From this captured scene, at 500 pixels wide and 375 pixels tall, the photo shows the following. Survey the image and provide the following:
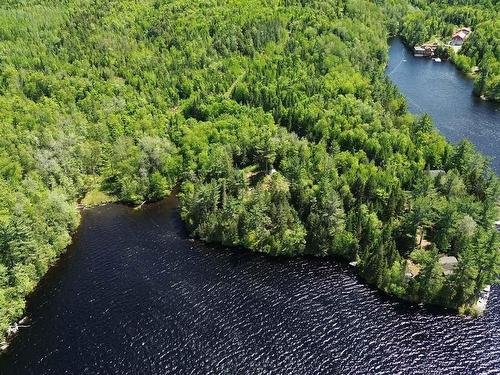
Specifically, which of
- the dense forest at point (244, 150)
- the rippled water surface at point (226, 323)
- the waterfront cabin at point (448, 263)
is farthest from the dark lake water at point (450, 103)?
the rippled water surface at point (226, 323)

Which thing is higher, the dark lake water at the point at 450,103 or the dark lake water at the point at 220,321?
the dark lake water at the point at 450,103

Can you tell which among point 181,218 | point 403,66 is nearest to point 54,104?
point 181,218

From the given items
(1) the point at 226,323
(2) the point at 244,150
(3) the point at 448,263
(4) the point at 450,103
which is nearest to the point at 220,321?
(1) the point at 226,323

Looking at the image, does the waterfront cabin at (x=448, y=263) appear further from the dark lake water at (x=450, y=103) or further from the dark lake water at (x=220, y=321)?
the dark lake water at (x=450, y=103)

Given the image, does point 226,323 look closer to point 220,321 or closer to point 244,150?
point 220,321

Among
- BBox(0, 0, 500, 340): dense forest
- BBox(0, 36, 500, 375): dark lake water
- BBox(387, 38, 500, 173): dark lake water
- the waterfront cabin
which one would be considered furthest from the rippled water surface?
BBox(387, 38, 500, 173): dark lake water

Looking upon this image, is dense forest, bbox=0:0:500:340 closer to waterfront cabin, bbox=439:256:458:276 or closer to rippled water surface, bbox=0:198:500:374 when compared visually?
waterfront cabin, bbox=439:256:458:276
